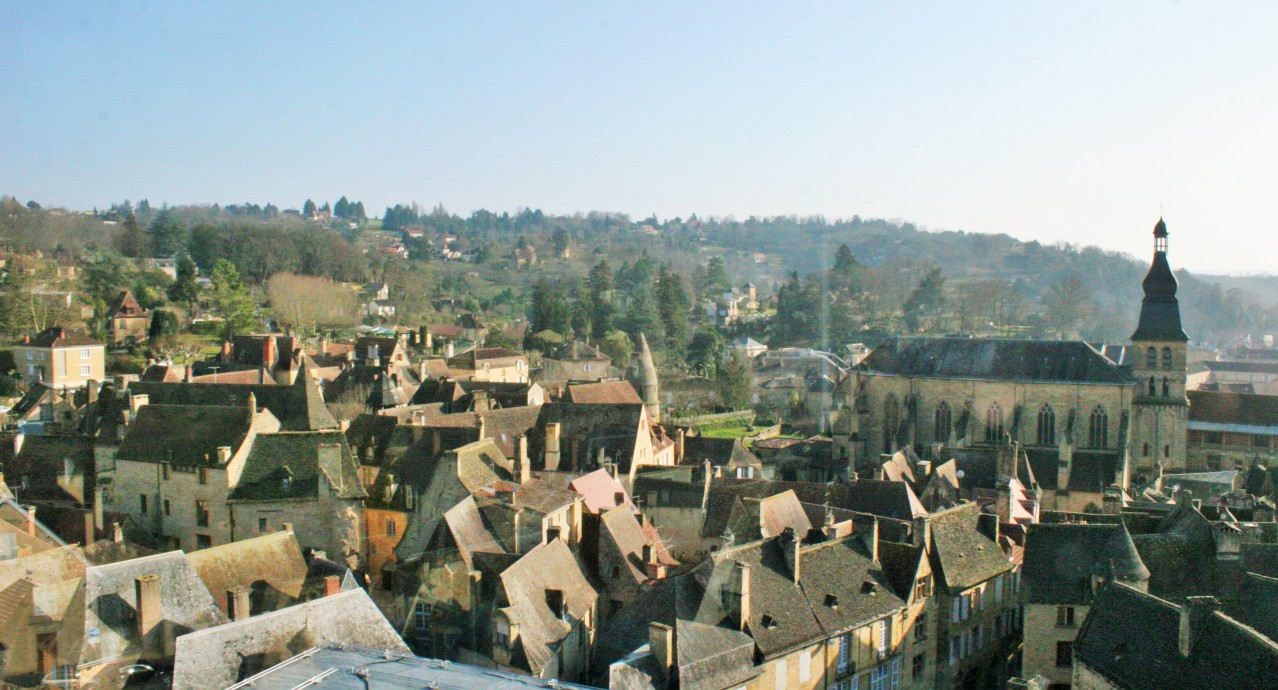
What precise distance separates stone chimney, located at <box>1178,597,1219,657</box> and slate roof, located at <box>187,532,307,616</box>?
18.2 m

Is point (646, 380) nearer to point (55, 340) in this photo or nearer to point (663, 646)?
point (55, 340)

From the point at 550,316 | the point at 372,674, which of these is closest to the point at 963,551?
the point at 372,674

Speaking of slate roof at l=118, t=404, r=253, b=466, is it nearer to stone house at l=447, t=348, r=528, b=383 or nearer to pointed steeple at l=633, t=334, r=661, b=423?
pointed steeple at l=633, t=334, r=661, b=423

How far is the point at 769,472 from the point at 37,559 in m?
29.4

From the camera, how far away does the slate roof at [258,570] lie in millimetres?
23000

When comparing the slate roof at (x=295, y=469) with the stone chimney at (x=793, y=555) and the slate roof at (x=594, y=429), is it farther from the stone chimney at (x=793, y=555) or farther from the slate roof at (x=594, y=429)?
the stone chimney at (x=793, y=555)

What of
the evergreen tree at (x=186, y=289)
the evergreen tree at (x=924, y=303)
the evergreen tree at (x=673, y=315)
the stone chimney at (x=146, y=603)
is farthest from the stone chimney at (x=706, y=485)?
the evergreen tree at (x=924, y=303)

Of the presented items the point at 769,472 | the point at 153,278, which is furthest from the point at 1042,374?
the point at 153,278

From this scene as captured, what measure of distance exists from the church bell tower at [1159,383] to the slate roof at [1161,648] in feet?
102

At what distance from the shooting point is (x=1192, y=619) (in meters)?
20.4

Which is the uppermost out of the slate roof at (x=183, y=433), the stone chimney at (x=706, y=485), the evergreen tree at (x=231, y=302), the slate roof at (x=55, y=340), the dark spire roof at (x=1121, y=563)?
the evergreen tree at (x=231, y=302)

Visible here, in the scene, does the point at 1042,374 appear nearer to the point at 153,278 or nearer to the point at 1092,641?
the point at 1092,641

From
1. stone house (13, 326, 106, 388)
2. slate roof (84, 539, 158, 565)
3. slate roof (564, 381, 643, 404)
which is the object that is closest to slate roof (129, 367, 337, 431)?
slate roof (84, 539, 158, 565)

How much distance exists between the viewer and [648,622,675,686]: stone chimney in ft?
69.4
